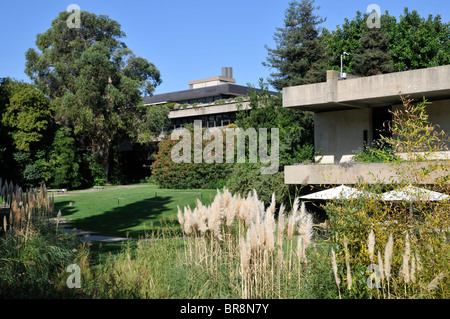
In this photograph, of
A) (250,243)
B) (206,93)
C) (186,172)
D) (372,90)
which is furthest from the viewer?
(206,93)

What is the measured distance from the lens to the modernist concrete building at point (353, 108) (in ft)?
48.1

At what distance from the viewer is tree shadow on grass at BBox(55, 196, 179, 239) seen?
14500 mm

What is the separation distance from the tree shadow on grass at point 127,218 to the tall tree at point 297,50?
14902 mm

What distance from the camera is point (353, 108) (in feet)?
62.2

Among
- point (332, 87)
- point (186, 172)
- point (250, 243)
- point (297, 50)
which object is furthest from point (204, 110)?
point (250, 243)

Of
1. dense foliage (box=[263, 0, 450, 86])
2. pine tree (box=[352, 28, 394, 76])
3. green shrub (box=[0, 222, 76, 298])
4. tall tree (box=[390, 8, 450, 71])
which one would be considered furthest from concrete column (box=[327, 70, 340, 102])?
tall tree (box=[390, 8, 450, 71])

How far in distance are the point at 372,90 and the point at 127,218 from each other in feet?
34.9

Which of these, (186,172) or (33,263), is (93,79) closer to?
(186,172)

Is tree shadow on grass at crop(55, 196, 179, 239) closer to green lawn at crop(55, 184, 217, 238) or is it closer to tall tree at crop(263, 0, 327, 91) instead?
green lawn at crop(55, 184, 217, 238)

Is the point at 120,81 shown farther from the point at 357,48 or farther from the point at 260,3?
the point at 260,3

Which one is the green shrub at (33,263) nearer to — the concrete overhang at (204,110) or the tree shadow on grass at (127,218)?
the tree shadow on grass at (127,218)

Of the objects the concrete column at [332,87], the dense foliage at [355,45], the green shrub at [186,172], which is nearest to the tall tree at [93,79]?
the green shrub at [186,172]

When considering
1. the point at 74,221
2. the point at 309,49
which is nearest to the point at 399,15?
the point at 309,49

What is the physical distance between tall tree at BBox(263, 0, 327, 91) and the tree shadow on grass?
1490 cm
